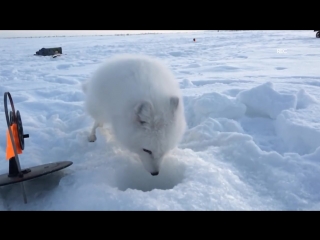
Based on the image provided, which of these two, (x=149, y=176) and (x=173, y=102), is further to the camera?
(x=149, y=176)

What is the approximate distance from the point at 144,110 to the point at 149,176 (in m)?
0.80

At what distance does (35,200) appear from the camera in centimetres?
263

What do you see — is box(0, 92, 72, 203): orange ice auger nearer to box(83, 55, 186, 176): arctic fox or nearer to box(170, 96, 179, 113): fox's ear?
box(83, 55, 186, 176): arctic fox

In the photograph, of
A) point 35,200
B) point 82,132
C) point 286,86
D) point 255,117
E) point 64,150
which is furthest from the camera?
point 286,86

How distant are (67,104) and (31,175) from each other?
3.36 m

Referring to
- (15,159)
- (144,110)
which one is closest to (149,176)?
(144,110)

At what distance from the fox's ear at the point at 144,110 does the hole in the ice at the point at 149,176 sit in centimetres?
65

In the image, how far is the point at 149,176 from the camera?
3.09 m

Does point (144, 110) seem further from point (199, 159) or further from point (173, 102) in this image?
point (199, 159)

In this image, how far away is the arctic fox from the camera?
9.18 feet

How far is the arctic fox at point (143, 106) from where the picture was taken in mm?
2799

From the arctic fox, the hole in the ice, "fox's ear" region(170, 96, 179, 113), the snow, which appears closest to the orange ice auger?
the snow
